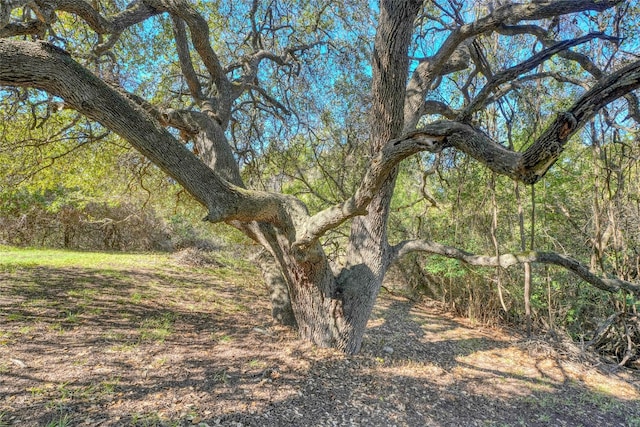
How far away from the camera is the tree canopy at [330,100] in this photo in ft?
7.21

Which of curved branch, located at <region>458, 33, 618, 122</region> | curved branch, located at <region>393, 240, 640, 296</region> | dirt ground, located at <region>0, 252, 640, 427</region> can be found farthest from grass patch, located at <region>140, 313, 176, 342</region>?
curved branch, located at <region>458, 33, 618, 122</region>

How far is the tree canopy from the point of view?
2.20 m

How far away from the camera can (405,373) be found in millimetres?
3465

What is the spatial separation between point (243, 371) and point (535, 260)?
306 centimetres

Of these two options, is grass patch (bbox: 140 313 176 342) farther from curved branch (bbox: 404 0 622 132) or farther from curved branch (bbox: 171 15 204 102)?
curved branch (bbox: 404 0 622 132)

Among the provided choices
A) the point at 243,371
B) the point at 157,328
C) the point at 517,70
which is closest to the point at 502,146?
the point at 517,70

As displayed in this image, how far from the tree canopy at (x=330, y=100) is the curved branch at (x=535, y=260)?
15 mm

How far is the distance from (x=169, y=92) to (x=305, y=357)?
434 cm

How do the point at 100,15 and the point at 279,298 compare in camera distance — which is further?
the point at 279,298

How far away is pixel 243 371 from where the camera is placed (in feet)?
9.66

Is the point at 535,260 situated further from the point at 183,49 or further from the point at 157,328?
the point at 183,49

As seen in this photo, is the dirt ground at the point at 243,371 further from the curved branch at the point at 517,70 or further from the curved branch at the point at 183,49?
the curved branch at the point at 183,49

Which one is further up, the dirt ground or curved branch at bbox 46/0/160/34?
curved branch at bbox 46/0/160/34

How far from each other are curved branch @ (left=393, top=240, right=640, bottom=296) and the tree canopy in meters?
0.01
